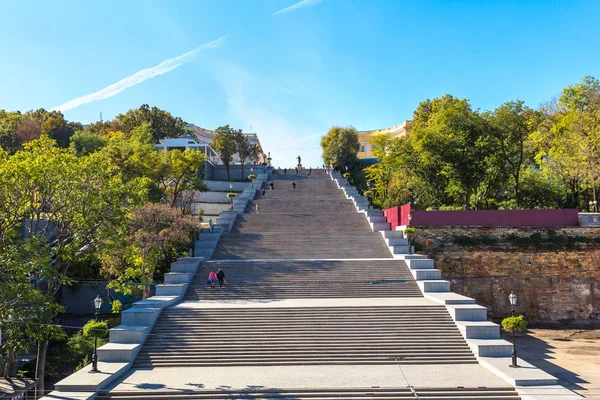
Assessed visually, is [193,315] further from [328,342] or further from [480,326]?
[480,326]

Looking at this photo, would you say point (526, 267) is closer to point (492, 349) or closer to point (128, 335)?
point (492, 349)

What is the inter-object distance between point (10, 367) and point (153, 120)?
49.6 m

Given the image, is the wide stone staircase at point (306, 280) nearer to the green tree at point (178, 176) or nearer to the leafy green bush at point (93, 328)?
the leafy green bush at point (93, 328)

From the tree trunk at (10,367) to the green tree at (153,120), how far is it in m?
46.6

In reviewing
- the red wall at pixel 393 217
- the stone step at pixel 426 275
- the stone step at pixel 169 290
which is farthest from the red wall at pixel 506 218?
the stone step at pixel 169 290

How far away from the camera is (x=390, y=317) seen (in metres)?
17.0

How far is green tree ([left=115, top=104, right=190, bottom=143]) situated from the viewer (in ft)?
198

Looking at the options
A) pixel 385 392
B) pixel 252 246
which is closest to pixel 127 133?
pixel 252 246

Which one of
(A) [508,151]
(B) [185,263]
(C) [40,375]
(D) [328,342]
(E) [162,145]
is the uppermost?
(E) [162,145]

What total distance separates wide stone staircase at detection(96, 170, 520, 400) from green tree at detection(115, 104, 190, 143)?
38819mm

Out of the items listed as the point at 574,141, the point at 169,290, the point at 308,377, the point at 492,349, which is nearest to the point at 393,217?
the point at 574,141

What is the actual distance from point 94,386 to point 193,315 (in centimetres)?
558

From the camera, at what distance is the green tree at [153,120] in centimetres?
6025

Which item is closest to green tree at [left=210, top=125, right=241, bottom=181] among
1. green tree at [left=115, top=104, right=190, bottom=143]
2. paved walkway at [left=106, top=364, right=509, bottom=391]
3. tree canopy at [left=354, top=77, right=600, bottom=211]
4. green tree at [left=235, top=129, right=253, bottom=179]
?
green tree at [left=235, top=129, right=253, bottom=179]
